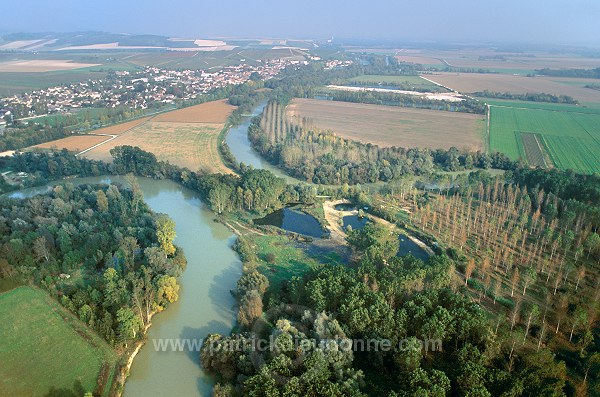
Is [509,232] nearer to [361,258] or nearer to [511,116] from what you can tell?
[361,258]

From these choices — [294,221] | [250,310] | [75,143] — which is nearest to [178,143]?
[75,143]

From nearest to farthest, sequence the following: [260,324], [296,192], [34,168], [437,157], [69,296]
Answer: [260,324], [69,296], [296,192], [34,168], [437,157]

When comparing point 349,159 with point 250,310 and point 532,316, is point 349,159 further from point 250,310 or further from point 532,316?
point 532,316

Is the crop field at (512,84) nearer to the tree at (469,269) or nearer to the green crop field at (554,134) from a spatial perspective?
the green crop field at (554,134)

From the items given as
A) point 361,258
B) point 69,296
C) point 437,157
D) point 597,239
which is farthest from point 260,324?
point 437,157

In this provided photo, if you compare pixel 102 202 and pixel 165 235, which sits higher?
pixel 102 202

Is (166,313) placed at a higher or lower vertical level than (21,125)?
lower

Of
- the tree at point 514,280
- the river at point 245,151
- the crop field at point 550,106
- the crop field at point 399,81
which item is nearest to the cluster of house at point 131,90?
the river at point 245,151
